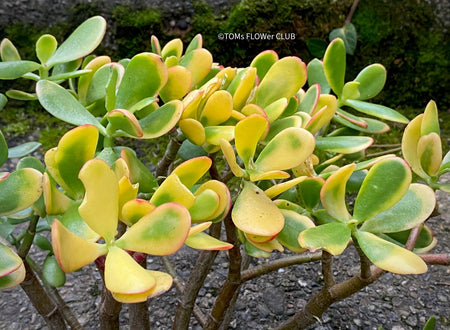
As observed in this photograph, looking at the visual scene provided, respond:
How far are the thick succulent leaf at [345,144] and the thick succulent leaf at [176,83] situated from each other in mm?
172

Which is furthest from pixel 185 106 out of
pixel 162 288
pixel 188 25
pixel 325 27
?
pixel 325 27

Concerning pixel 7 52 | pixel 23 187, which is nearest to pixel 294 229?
pixel 23 187

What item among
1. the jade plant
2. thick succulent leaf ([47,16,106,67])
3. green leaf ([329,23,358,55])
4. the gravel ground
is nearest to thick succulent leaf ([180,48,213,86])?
the jade plant

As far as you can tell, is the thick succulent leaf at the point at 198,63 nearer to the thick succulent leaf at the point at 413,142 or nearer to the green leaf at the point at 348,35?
the thick succulent leaf at the point at 413,142

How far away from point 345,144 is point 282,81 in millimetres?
103

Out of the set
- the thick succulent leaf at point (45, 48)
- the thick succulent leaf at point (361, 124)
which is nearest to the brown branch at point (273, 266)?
the thick succulent leaf at point (361, 124)

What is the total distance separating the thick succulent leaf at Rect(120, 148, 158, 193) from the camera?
0.48 m

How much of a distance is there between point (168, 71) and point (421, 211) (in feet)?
0.97

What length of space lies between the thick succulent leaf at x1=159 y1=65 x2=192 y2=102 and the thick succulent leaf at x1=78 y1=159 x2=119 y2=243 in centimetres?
17

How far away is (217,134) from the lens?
0.47 metres

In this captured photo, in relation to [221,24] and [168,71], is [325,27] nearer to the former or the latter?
[221,24]

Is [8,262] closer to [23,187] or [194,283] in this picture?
[23,187]

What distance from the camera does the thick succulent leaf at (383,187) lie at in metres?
0.43

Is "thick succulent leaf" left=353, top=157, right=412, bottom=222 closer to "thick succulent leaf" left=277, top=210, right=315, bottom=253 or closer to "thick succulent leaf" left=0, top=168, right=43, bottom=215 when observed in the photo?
"thick succulent leaf" left=277, top=210, right=315, bottom=253
